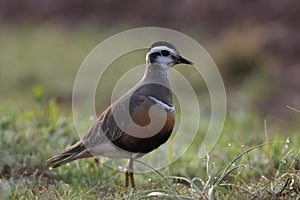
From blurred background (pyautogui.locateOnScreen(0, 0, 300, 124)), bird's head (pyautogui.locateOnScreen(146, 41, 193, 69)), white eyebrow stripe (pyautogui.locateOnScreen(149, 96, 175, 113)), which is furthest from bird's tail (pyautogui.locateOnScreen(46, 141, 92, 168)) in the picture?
blurred background (pyautogui.locateOnScreen(0, 0, 300, 124))

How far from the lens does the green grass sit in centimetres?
482

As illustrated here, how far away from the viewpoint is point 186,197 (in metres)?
4.59

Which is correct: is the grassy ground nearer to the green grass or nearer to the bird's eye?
the green grass

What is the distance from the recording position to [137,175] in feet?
20.3

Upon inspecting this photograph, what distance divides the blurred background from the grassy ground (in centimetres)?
7

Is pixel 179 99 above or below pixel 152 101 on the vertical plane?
below

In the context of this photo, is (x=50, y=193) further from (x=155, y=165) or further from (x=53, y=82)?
(x=53, y=82)

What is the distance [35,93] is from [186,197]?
2.98 meters

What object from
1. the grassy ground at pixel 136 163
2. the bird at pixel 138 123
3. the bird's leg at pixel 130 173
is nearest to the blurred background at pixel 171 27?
the grassy ground at pixel 136 163

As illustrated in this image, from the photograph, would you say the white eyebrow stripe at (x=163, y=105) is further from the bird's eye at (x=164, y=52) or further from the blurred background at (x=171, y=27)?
the blurred background at (x=171, y=27)

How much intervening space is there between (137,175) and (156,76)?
1.02 metres

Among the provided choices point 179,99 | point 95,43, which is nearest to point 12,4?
point 95,43

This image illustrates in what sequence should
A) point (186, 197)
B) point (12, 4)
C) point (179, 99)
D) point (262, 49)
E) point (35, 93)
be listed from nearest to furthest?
point (186, 197), point (35, 93), point (179, 99), point (262, 49), point (12, 4)

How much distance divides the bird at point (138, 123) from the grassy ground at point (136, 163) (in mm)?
246
